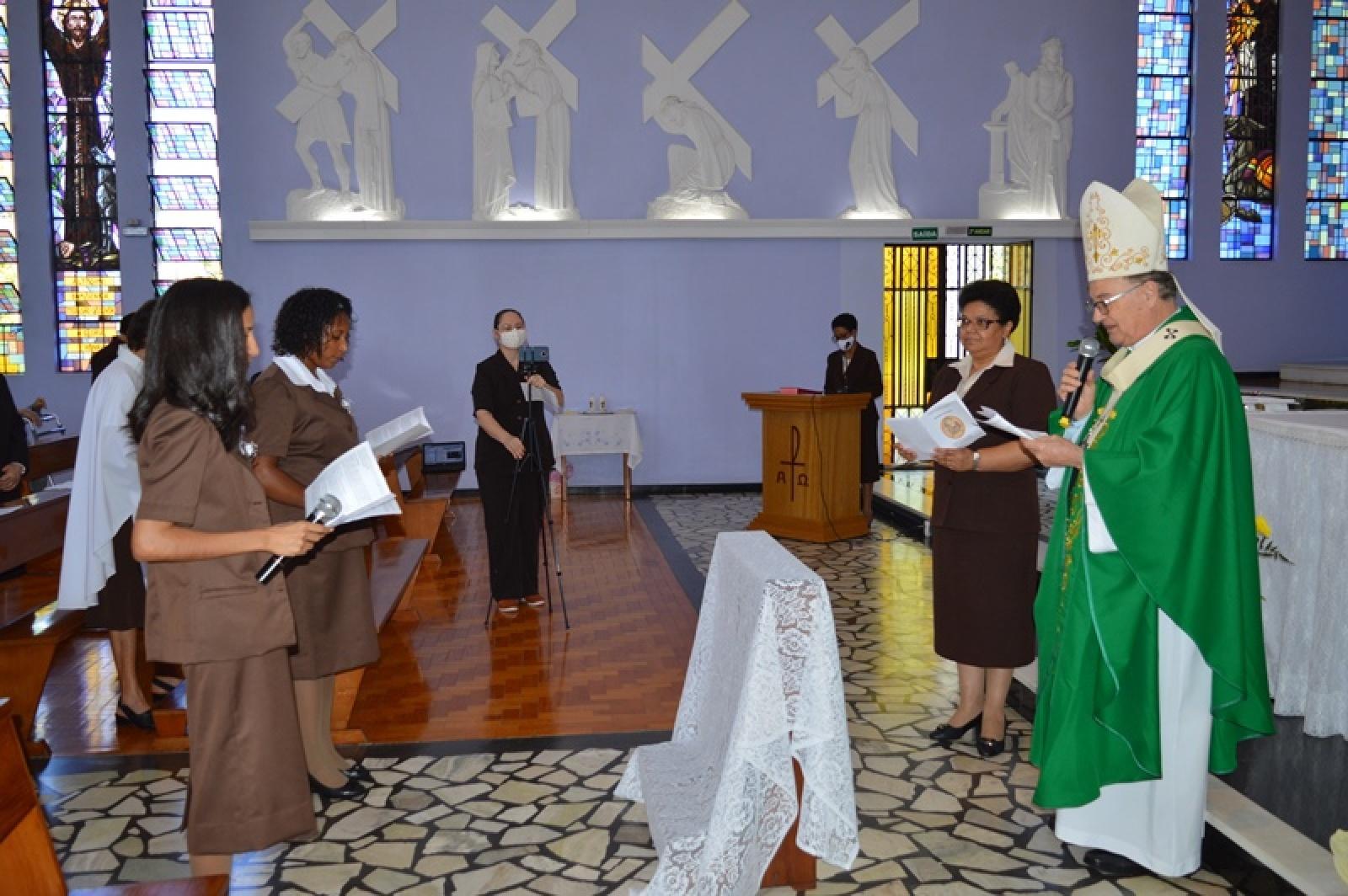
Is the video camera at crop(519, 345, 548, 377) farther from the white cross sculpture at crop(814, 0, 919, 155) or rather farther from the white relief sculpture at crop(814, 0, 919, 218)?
the white cross sculpture at crop(814, 0, 919, 155)

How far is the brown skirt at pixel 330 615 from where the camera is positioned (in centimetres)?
326

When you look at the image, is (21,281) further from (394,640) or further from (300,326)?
(300,326)

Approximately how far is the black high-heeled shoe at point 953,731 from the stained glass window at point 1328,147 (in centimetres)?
1050

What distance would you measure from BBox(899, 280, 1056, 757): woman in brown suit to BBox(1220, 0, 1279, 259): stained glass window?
9.62 m

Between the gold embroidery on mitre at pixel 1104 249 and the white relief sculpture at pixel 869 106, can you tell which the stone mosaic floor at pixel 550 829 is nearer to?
the gold embroidery on mitre at pixel 1104 249

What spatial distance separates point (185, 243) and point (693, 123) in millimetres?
5009

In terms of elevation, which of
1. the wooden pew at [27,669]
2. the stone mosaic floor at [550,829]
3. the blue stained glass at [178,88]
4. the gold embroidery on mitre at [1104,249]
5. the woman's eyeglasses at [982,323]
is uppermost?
the blue stained glass at [178,88]

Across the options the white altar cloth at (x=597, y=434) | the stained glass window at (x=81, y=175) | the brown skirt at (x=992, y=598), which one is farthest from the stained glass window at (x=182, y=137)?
the brown skirt at (x=992, y=598)

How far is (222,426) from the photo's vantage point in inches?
92.9

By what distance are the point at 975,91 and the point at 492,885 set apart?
32.4ft

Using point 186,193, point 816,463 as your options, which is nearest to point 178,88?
point 186,193

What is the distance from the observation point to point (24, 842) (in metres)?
1.95

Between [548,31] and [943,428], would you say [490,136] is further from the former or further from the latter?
[943,428]

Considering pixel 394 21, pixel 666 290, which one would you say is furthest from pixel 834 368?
pixel 394 21
